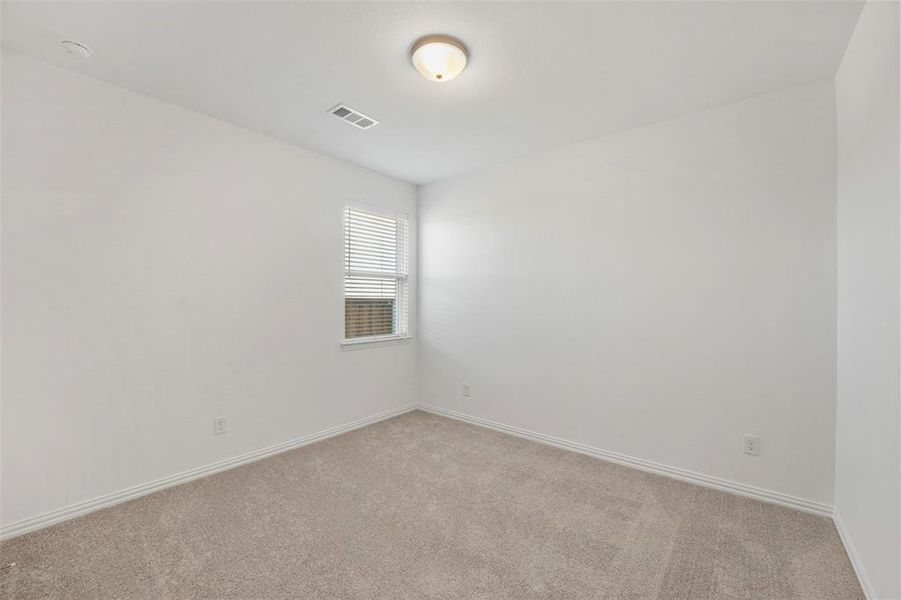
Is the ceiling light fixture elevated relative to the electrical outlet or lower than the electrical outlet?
elevated

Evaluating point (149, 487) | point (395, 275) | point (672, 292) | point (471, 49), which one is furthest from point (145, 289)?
point (672, 292)

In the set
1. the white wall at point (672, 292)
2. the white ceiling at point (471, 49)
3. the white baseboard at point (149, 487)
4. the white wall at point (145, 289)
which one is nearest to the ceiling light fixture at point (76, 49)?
the white ceiling at point (471, 49)

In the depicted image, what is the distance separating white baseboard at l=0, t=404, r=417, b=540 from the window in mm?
900

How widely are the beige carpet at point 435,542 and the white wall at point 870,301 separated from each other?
1.10 feet

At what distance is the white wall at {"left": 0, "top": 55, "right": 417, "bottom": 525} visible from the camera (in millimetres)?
2012

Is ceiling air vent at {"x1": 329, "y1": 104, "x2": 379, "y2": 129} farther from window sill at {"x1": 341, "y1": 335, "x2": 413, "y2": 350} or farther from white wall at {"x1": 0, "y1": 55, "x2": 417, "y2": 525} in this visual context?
window sill at {"x1": 341, "y1": 335, "x2": 413, "y2": 350}

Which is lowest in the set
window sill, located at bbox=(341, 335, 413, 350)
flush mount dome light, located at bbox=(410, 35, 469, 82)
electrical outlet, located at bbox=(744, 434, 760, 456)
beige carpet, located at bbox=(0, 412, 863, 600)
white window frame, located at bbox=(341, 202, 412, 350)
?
beige carpet, located at bbox=(0, 412, 863, 600)

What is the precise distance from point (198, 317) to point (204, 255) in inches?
17.3

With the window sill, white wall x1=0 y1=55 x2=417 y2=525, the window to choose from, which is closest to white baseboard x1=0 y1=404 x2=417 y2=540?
white wall x1=0 y1=55 x2=417 y2=525

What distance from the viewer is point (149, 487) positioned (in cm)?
239

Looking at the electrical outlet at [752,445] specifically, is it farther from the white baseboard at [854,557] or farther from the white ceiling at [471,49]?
the white ceiling at [471,49]

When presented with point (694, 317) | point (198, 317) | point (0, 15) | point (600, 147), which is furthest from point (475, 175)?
point (0, 15)

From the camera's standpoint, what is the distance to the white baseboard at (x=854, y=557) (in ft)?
5.07

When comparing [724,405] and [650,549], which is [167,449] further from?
[724,405]
